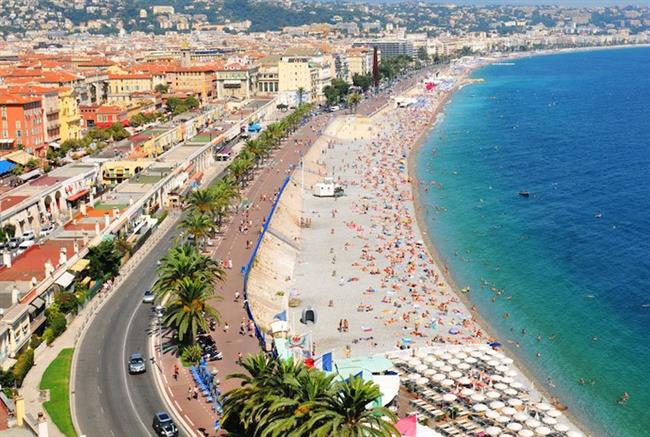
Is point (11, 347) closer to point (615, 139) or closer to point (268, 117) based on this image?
point (268, 117)

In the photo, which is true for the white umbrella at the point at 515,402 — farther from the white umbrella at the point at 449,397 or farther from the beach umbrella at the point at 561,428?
the white umbrella at the point at 449,397

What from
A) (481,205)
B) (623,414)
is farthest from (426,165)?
(623,414)

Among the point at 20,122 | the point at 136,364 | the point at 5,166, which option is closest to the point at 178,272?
the point at 136,364

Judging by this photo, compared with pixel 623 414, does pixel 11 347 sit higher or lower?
higher

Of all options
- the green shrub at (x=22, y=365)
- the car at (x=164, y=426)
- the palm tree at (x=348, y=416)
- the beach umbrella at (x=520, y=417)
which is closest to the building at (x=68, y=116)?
the green shrub at (x=22, y=365)

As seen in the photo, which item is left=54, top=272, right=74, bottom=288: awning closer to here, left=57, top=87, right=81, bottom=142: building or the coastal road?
the coastal road

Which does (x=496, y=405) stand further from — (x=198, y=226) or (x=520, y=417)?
(x=198, y=226)
